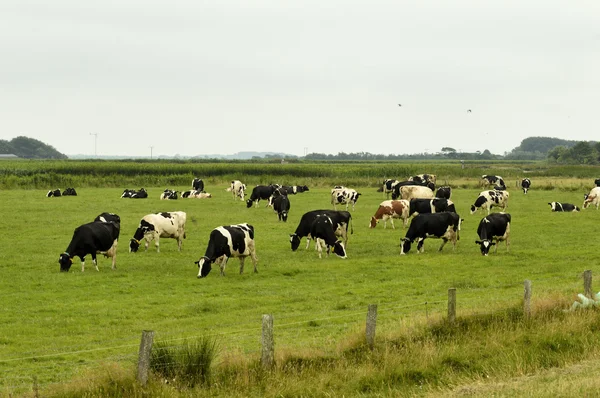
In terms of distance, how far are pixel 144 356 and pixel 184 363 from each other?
3.81ft

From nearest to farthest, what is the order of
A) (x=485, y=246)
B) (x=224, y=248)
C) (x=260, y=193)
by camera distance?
(x=224, y=248), (x=485, y=246), (x=260, y=193)

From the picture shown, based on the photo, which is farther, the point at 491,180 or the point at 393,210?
the point at 491,180

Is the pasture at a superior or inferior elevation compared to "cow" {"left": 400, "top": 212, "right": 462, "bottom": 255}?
inferior

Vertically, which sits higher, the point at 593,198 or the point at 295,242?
the point at 593,198

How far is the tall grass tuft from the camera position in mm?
12852

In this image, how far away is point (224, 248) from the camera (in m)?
24.5

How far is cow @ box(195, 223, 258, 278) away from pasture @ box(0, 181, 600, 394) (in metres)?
0.46

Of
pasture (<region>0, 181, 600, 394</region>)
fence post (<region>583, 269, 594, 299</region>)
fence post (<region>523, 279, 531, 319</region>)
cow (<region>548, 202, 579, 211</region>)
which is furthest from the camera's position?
cow (<region>548, 202, 579, 211</region>)

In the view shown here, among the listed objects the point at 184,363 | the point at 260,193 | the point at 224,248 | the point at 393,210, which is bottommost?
the point at 184,363

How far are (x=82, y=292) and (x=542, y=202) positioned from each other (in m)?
38.8

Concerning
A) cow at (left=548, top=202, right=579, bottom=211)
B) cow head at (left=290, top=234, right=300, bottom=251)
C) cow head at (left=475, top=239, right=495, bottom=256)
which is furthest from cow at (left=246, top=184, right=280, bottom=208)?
cow head at (left=475, top=239, right=495, bottom=256)

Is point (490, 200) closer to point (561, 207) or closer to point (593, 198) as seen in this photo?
point (561, 207)

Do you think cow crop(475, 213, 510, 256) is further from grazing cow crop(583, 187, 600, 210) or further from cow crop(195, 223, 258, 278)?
grazing cow crop(583, 187, 600, 210)

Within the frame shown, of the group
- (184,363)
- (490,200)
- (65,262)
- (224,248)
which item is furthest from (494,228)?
(184,363)
